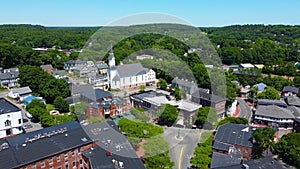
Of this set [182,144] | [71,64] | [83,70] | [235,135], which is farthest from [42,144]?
[71,64]

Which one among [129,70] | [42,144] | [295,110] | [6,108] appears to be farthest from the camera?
[129,70]

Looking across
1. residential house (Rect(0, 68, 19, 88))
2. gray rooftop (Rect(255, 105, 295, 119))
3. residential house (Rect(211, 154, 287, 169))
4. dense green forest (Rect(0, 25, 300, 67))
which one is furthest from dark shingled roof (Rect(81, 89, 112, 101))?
dense green forest (Rect(0, 25, 300, 67))

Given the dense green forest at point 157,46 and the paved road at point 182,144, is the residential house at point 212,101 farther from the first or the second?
the dense green forest at point 157,46

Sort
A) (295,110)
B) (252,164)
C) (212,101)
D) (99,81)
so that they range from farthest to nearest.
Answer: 1. (99,81)
2. (295,110)
3. (212,101)
4. (252,164)

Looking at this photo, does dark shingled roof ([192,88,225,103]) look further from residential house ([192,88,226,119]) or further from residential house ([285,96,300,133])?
residential house ([285,96,300,133])

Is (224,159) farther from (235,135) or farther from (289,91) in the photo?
(289,91)

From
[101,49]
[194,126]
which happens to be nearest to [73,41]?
[101,49]
